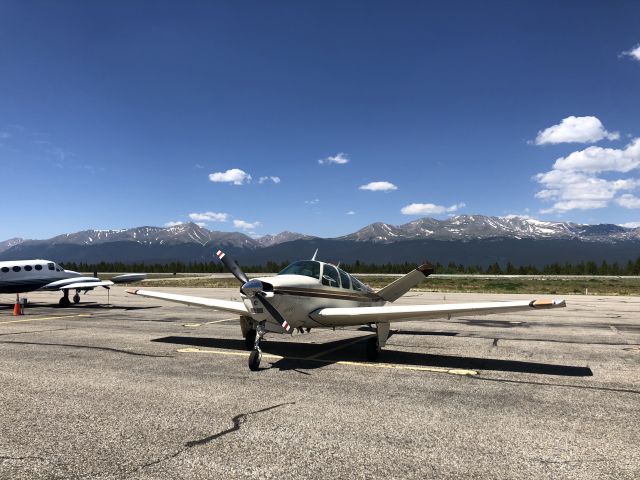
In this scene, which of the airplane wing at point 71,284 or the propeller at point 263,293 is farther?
the airplane wing at point 71,284

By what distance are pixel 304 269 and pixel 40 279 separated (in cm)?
2160

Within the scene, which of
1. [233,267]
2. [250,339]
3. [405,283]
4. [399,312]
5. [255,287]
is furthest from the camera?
[405,283]

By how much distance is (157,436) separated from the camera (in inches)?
228

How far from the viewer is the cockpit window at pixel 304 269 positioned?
1123cm

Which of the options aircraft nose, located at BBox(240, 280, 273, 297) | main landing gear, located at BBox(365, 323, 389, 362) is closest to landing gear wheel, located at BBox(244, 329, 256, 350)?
aircraft nose, located at BBox(240, 280, 273, 297)

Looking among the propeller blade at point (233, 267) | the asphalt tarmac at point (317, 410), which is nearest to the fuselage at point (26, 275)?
the asphalt tarmac at point (317, 410)

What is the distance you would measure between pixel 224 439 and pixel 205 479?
1.13 meters

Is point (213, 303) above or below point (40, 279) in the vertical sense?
below

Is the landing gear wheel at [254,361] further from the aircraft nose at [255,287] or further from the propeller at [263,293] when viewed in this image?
the aircraft nose at [255,287]

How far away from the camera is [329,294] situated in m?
11.5

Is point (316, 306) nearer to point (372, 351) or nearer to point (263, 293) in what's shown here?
point (372, 351)

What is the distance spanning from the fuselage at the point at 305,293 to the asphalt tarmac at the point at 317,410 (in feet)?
4.03

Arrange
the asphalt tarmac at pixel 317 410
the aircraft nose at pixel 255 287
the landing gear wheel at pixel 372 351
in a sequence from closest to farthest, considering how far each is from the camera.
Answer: the asphalt tarmac at pixel 317 410 → the aircraft nose at pixel 255 287 → the landing gear wheel at pixel 372 351

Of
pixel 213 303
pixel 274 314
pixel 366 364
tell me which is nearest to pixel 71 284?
pixel 213 303
